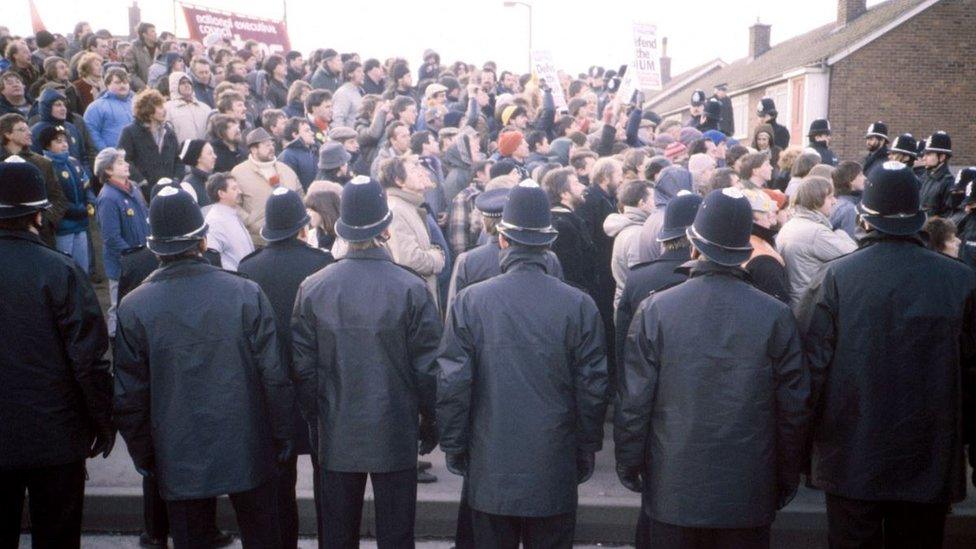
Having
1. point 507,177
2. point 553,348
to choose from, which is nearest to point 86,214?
point 507,177

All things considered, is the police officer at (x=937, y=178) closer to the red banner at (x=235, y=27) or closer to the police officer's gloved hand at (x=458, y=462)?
the police officer's gloved hand at (x=458, y=462)

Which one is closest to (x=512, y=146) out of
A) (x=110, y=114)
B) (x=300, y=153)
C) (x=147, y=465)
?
(x=300, y=153)

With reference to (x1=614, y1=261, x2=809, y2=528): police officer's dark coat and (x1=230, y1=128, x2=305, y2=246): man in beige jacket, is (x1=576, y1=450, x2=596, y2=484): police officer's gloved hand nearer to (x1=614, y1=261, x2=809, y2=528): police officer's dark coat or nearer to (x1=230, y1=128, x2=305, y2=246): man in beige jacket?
(x1=614, y1=261, x2=809, y2=528): police officer's dark coat

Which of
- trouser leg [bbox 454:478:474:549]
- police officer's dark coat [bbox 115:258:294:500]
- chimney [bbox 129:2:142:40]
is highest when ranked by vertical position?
chimney [bbox 129:2:142:40]

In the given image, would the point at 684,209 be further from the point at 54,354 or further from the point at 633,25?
the point at 633,25

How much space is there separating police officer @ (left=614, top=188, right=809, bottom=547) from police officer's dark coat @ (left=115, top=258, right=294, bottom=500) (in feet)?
5.91

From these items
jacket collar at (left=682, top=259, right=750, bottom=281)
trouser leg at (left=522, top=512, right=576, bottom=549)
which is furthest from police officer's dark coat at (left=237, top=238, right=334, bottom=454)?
jacket collar at (left=682, top=259, right=750, bottom=281)

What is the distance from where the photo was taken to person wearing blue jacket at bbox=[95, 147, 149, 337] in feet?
24.2

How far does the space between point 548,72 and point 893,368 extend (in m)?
10.2

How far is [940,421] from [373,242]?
2.86 m

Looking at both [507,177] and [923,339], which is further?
[507,177]

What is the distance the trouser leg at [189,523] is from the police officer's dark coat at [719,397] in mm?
2119

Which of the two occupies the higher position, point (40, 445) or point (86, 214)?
point (86, 214)

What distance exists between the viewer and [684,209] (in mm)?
5074
